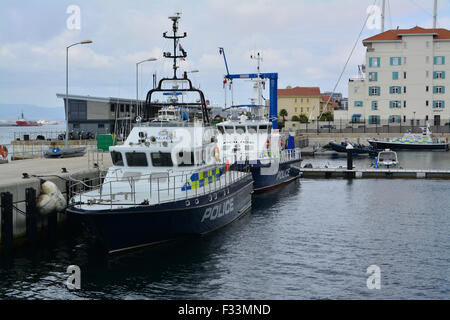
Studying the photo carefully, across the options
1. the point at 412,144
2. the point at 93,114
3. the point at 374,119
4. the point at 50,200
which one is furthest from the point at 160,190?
the point at 374,119

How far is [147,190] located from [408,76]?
75.4m

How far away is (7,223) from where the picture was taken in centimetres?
1678

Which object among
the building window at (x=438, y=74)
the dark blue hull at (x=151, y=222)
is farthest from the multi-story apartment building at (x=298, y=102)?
the dark blue hull at (x=151, y=222)

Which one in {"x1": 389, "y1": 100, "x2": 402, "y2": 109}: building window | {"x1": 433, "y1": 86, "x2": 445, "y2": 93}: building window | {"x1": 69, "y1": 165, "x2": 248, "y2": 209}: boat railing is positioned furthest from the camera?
{"x1": 389, "y1": 100, "x2": 402, "y2": 109}: building window

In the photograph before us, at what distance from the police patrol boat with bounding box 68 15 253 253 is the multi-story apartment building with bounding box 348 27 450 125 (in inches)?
2684

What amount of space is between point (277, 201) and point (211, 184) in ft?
32.5

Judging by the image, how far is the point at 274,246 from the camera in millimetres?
19281

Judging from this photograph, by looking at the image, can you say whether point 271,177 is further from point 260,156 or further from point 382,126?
point 382,126

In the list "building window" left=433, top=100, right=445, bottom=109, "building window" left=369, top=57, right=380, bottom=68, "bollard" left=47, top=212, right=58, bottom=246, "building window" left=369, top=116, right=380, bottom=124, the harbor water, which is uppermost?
"building window" left=369, top=57, right=380, bottom=68

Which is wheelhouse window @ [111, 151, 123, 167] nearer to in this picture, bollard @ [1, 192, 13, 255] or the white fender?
the white fender

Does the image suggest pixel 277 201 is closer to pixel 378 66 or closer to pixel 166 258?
pixel 166 258

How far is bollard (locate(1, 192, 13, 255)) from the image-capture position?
54.9 ft

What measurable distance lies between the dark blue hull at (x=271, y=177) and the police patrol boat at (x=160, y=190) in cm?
960

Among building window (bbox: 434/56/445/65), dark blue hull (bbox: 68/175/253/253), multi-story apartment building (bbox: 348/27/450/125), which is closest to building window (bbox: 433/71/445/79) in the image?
multi-story apartment building (bbox: 348/27/450/125)
